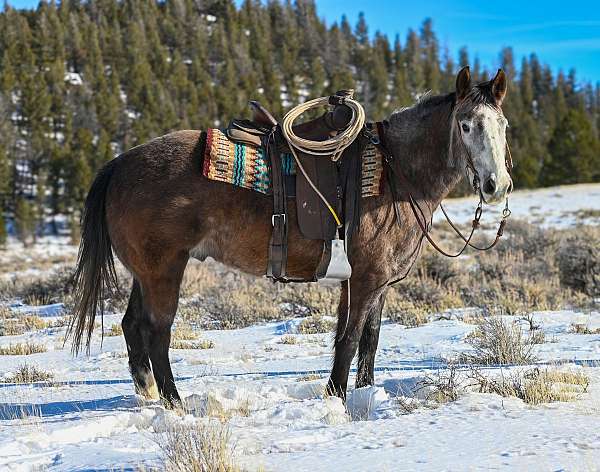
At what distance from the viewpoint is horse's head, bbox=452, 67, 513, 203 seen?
13.2ft

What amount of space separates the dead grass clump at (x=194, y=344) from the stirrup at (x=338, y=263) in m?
2.56

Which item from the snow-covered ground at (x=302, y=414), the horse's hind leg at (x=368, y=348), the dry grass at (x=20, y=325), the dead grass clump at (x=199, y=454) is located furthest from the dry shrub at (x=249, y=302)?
the dead grass clump at (x=199, y=454)

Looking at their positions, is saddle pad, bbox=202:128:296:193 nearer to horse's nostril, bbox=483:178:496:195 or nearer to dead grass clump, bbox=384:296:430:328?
horse's nostril, bbox=483:178:496:195

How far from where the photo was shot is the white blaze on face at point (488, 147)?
400 cm

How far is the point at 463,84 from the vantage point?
4.25 meters

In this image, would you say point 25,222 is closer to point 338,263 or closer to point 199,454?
point 338,263

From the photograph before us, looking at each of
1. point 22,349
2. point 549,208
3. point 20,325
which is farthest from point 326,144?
point 549,208

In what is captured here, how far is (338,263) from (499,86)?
158 cm

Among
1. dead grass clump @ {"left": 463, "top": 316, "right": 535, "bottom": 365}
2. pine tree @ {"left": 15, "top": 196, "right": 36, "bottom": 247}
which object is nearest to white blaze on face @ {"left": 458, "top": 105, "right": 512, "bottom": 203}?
dead grass clump @ {"left": 463, "top": 316, "right": 535, "bottom": 365}

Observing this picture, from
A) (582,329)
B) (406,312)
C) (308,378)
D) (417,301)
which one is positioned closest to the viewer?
(308,378)

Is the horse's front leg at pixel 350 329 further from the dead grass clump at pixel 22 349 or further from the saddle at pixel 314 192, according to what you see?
the dead grass clump at pixel 22 349

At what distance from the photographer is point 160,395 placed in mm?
4477

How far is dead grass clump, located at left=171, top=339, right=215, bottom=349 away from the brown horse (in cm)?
181

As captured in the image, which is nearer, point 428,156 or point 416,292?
point 428,156
